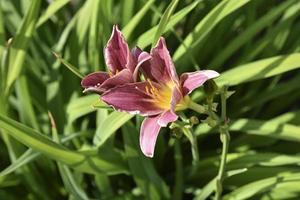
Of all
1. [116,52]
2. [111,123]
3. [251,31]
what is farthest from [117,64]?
[251,31]

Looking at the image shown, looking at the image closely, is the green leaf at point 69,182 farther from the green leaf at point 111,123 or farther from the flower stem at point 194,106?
the flower stem at point 194,106

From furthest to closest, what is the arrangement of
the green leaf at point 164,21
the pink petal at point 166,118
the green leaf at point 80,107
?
1. the green leaf at point 80,107
2. the green leaf at point 164,21
3. the pink petal at point 166,118

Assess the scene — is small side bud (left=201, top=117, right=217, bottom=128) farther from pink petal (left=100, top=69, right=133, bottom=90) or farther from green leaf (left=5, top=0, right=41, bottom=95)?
green leaf (left=5, top=0, right=41, bottom=95)

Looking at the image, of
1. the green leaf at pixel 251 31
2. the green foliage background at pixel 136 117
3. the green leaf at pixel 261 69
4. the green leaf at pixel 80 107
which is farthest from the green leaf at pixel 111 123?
the green leaf at pixel 251 31

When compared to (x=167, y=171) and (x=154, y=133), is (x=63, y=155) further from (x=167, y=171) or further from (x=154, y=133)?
(x=167, y=171)

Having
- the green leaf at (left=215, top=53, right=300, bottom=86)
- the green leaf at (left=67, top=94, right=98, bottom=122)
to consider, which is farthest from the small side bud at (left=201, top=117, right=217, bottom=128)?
the green leaf at (left=67, top=94, right=98, bottom=122)
